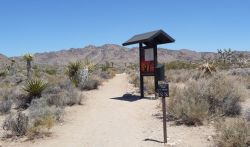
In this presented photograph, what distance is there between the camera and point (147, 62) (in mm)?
18234

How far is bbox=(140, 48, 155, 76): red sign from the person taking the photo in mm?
18000

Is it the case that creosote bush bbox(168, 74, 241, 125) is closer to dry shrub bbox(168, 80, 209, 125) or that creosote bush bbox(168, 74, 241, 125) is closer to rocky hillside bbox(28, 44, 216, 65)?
dry shrub bbox(168, 80, 209, 125)

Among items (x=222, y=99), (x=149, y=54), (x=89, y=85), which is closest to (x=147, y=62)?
(x=149, y=54)

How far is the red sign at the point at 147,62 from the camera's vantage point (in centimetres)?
1800

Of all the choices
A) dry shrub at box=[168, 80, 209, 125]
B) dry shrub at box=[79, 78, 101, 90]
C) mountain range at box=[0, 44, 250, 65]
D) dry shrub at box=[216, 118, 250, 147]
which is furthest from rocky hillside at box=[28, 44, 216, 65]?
dry shrub at box=[216, 118, 250, 147]

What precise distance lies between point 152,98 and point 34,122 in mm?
7302

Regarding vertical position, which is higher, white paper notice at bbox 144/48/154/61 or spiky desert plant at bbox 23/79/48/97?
white paper notice at bbox 144/48/154/61

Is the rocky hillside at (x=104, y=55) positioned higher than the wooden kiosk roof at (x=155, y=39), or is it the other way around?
the rocky hillside at (x=104, y=55)

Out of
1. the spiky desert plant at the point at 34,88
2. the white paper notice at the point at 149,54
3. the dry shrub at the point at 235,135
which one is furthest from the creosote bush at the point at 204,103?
the spiky desert plant at the point at 34,88

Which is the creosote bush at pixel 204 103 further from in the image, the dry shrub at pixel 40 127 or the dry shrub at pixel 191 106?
the dry shrub at pixel 40 127

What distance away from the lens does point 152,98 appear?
58.0ft

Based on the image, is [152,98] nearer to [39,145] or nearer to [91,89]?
[91,89]

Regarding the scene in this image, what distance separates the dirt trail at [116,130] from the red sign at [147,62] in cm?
260

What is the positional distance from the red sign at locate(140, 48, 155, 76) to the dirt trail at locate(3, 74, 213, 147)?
2.60 m
